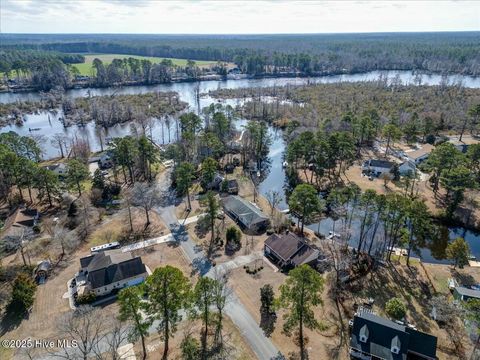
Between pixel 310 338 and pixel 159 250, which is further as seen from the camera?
pixel 159 250

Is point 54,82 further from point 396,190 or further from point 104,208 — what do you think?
point 396,190

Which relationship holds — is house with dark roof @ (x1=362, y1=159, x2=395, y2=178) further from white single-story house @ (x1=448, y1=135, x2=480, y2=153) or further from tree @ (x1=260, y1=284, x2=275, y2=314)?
tree @ (x1=260, y1=284, x2=275, y2=314)

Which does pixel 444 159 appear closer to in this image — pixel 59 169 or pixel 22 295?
pixel 22 295

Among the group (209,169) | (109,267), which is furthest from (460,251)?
(109,267)

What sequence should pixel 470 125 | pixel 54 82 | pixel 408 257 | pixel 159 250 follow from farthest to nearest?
pixel 54 82 < pixel 470 125 < pixel 159 250 < pixel 408 257

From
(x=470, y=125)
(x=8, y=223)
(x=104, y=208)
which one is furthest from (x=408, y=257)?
(x=470, y=125)

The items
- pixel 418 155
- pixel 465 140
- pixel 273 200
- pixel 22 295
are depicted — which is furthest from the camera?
pixel 465 140

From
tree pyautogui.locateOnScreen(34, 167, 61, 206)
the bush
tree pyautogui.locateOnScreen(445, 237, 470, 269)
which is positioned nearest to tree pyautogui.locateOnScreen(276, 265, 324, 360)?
the bush
